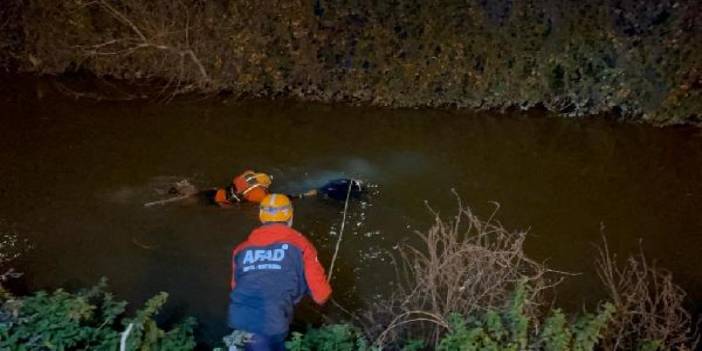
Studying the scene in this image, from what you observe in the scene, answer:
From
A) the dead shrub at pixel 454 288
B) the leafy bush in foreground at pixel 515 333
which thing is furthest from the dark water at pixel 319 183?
the leafy bush in foreground at pixel 515 333

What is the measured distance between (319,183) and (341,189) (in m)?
0.50

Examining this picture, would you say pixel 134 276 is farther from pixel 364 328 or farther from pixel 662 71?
pixel 662 71

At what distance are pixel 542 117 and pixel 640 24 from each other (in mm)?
1750

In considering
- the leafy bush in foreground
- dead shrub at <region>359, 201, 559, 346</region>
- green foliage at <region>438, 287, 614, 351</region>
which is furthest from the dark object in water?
green foliage at <region>438, 287, 614, 351</region>

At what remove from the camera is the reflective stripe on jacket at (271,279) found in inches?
178

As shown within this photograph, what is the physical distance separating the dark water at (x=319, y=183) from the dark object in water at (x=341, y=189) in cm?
13

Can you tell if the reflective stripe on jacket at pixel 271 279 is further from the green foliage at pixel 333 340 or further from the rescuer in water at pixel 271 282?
the green foliage at pixel 333 340

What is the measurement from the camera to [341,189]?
7.19 metres

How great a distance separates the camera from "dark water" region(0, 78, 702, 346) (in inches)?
244

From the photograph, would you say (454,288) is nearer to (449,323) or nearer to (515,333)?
(449,323)

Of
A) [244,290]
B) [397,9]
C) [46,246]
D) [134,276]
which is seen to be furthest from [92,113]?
[244,290]

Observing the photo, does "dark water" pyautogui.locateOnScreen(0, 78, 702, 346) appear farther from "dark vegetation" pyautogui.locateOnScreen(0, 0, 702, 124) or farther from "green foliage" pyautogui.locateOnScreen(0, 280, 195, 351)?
"green foliage" pyautogui.locateOnScreen(0, 280, 195, 351)

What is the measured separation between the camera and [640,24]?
8.80 m

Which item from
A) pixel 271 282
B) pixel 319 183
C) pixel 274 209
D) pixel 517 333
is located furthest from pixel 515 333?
pixel 319 183
